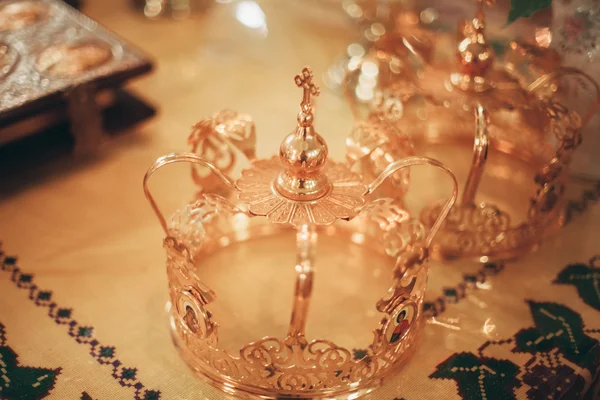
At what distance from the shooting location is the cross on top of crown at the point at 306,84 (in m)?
1.08

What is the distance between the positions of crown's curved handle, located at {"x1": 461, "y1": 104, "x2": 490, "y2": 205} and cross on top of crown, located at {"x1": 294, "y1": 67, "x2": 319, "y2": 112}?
0.39 meters

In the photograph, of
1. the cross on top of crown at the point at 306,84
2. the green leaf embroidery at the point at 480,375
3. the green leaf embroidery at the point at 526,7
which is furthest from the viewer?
the green leaf embroidery at the point at 526,7

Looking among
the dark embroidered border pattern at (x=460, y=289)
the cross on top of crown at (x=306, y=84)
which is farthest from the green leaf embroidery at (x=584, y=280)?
the cross on top of crown at (x=306, y=84)

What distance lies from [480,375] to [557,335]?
0.64 feet

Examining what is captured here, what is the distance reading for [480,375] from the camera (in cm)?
122

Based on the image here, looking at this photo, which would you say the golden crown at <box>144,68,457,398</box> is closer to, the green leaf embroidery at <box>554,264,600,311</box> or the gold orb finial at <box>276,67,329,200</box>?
the gold orb finial at <box>276,67,329,200</box>

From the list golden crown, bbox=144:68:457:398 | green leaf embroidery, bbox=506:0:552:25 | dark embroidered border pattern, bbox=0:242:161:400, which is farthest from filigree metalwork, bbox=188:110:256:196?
green leaf embroidery, bbox=506:0:552:25

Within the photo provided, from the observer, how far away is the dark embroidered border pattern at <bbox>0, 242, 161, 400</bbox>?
3.86 feet

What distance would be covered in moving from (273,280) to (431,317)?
33 centimetres

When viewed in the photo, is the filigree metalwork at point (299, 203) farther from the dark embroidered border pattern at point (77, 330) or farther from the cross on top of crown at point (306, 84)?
the dark embroidered border pattern at point (77, 330)

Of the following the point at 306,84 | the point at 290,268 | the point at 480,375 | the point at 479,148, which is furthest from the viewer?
the point at 290,268

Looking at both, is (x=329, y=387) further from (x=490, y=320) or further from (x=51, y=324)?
(x=51, y=324)

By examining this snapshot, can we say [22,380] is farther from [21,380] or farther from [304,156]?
[304,156]

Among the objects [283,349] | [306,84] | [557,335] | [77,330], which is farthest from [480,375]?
[77,330]
